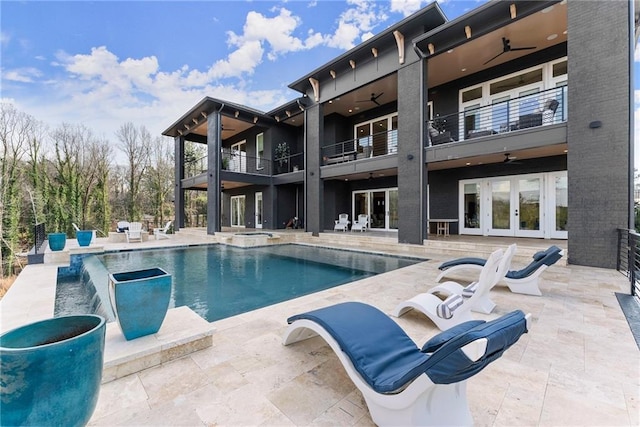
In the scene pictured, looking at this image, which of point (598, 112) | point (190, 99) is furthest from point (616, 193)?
point (190, 99)

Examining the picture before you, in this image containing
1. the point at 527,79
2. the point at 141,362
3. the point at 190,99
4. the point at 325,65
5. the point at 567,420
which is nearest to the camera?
the point at 567,420

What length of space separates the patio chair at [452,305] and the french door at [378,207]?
10010 millimetres

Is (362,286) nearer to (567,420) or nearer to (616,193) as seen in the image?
(567,420)

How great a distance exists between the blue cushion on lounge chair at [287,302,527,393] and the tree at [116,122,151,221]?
2092 cm

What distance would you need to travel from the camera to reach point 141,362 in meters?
2.32

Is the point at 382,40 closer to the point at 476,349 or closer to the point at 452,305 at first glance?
the point at 452,305

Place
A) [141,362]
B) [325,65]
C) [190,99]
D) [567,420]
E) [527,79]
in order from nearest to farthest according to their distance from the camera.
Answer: [567,420] → [141,362] → [527,79] → [325,65] → [190,99]

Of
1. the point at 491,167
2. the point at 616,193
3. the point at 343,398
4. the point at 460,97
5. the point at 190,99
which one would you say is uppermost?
the point at 190,99

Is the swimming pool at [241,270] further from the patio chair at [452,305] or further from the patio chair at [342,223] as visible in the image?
the patio chair at [342,223]

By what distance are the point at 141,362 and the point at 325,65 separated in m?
11.9

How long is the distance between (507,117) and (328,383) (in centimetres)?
1007

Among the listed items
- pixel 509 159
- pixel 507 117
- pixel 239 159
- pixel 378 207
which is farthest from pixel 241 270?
pixel 239 159

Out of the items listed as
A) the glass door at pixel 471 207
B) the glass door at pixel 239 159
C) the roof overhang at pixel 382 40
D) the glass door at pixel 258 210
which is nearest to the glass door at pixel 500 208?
the glass door at pixel 471 207

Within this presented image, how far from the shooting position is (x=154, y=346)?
2391 mm
